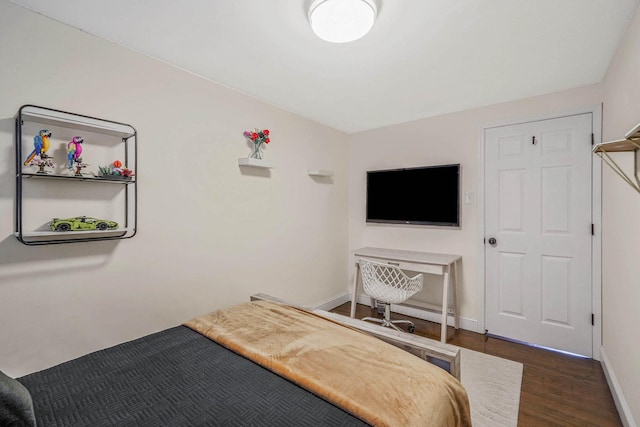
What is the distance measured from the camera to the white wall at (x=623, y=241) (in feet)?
5.16

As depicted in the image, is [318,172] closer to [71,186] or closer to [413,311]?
[413,311]

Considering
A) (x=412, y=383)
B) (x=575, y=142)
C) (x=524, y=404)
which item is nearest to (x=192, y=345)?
(x=412, y=383)

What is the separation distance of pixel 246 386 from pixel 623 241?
2343 millimetres

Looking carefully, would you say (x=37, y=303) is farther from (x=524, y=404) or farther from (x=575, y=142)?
(x=575, y=142)

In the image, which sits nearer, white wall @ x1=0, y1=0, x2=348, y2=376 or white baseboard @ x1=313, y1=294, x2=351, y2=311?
white wall @ x1=0, y1=0, x2=348, y2=376

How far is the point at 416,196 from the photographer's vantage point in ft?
11.2

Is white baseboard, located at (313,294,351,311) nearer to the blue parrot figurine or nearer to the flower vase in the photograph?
the flower vase

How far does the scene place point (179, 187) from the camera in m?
2.26

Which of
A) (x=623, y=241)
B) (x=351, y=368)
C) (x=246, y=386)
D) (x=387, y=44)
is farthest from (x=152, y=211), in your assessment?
(x=623, y=241)

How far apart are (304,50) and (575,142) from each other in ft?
8.11

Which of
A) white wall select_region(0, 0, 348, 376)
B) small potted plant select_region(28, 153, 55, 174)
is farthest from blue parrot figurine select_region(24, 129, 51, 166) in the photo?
white wall select_region(0, 0, 348, 376)

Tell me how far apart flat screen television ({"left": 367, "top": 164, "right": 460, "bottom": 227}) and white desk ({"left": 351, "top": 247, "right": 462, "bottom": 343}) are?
0.39 metres

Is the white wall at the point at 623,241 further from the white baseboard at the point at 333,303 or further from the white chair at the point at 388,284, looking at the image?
the white baseboard at the point at 333,303

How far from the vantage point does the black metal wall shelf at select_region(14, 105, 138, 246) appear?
5.14 ft
